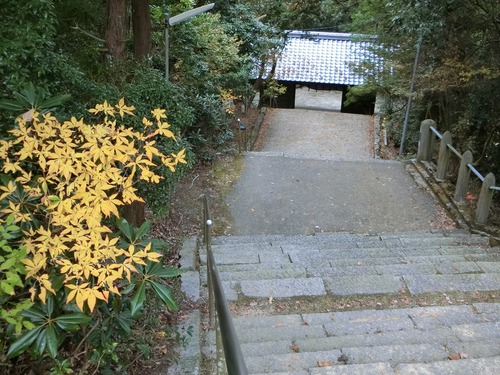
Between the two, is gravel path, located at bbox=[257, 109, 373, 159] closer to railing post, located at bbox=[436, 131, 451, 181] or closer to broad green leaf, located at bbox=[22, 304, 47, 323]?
railing post, located at bbox=[436, 131, 451, 181]

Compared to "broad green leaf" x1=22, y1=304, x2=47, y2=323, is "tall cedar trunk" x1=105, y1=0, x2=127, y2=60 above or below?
above

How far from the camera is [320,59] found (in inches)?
838

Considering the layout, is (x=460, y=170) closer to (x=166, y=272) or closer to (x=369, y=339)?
(x=369, y=339)

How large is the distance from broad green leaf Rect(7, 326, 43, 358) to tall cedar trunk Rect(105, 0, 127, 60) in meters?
3.21

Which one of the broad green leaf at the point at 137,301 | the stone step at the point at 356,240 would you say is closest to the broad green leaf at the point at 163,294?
the broad green leaf at the point at 137,301

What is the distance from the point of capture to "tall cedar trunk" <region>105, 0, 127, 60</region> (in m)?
4.51

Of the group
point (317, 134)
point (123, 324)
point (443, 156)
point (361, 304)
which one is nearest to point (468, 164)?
point (443, 156)

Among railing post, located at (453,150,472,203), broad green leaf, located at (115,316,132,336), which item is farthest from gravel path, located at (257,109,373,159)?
broad green leaf, located at (115,316,132,336)

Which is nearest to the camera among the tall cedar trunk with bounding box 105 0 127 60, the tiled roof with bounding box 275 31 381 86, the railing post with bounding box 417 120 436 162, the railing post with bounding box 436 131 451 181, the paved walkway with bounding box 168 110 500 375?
the paved walkway with bounding box 168 110 500 375

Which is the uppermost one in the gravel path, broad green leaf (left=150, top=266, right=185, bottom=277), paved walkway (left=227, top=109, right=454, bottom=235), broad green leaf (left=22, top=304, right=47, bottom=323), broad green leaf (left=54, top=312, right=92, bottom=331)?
broad green leaf (left=150, top=266, right=185, bottom=277)

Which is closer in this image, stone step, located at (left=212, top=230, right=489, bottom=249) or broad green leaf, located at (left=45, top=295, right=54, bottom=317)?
broad green leaf, located at (left=45, top=295, right=54, bottom=317)

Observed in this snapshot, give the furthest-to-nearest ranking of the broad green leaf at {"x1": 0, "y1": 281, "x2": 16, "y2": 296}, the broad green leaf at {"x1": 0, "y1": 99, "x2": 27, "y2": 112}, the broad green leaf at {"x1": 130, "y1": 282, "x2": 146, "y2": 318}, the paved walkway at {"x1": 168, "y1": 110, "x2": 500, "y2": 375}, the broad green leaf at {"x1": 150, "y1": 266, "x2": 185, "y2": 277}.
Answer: the paved walkway at {"x1": 168, "y1": 110, "x2": 500, "y2": 375} → the broad green leaf at {"x1": 0, "y1": 99, "x2": 27, "y2": 112} → the broad green leaf at {"x1": 150, "y1": 266, "x2": 185, "y2": 277} → the broad green leaf at {"x1": 130, "y1": 282, "x2": 146, "y2": 318} → the broad green leaf at {"x1": 0, "y1": 281, "x2": 16, "y2": 296}

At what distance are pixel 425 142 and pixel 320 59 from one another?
1265 cm

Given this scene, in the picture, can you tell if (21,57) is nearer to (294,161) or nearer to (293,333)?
(293,333)
